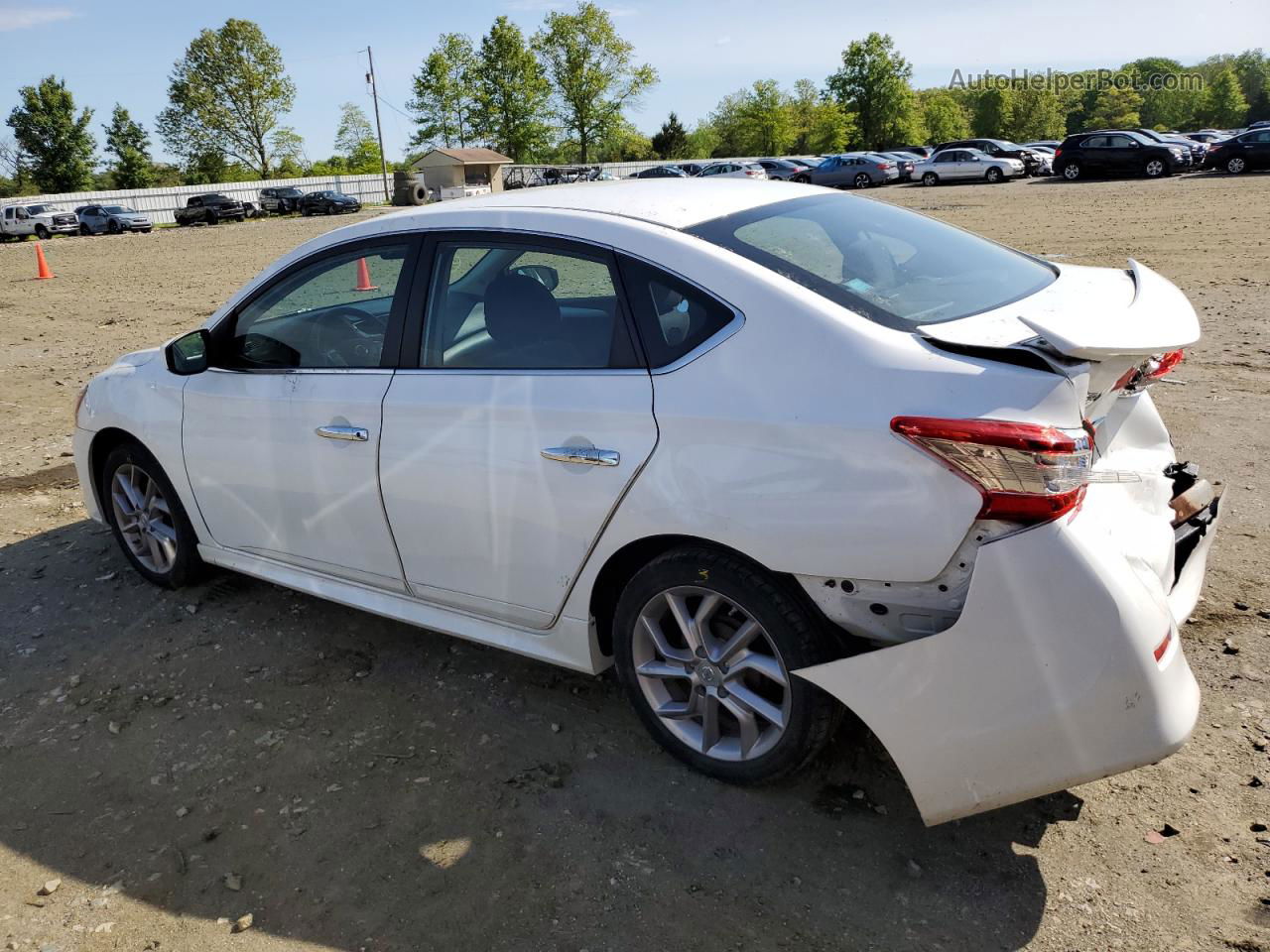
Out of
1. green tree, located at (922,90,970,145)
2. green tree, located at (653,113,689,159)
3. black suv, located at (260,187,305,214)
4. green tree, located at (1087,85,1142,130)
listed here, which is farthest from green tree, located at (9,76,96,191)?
green tree, located at (1087,85,1142,130)

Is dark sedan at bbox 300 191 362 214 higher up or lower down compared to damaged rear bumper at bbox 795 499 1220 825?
higher up

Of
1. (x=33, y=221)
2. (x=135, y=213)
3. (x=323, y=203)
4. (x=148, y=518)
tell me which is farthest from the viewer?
(x=323, y=203)

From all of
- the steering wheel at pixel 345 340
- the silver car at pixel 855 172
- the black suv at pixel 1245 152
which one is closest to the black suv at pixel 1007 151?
the silver car at pixel 855 172

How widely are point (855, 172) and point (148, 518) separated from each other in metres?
43.0

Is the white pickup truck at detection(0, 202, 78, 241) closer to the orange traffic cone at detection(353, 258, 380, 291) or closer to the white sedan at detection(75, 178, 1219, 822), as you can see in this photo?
the white sedan at detection(75, 178, 1219, 822)

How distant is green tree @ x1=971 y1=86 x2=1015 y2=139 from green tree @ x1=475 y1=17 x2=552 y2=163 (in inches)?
1585

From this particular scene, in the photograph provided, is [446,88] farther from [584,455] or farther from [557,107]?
[584,455]

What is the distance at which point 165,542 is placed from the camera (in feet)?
15.1

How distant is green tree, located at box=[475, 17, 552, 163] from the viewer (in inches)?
3364

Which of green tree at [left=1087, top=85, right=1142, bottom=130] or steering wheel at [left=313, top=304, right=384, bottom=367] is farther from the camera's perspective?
green tree at [left=1087, top=85, right=1142, bottom=130]

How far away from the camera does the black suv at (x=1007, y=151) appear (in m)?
40.4


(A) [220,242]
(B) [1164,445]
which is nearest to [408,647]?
(B) [1164,445]

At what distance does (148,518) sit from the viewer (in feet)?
15.3

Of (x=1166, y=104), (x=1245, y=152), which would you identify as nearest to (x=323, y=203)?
(x=1245, y=152)
